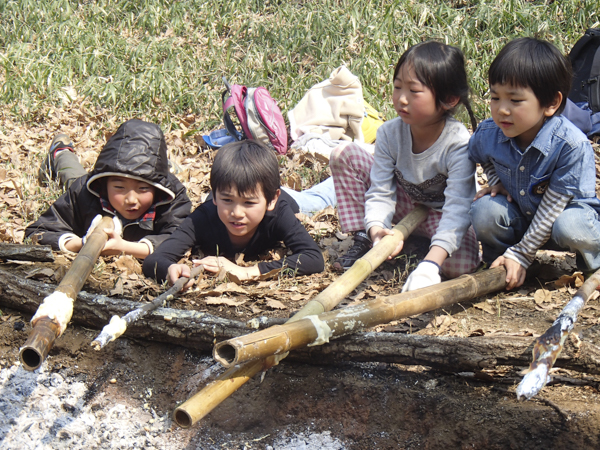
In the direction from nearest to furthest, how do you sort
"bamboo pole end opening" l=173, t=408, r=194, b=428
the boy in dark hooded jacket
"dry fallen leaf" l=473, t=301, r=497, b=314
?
"bamboo pole end opening" l=173, t=408, r=194, b=428
"dry fallen leaf" l=473, t=301, r=497, b=314
the boy in dark hooded jacket

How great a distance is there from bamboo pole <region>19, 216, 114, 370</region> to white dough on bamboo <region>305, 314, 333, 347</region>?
3.34 ft

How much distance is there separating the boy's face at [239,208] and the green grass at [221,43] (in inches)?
120

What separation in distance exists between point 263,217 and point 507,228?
1521 mm

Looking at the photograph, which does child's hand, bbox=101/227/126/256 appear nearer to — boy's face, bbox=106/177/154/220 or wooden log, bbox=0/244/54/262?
boy's face, bbox=106/177/154/220

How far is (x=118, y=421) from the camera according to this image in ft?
8.89

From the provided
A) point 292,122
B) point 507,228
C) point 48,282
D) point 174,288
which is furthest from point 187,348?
point 292,122

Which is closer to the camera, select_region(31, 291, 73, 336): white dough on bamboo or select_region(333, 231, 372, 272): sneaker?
select_region(31, 291, 73, 336): white dough on bamboo

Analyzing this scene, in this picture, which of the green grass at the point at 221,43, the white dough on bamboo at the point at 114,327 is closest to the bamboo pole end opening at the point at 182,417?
the white dough on bamboo at the point at 114,327

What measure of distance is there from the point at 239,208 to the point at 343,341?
126cm

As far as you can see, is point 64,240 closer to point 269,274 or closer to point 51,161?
point 269,274

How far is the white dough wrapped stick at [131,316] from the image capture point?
89.7 inches

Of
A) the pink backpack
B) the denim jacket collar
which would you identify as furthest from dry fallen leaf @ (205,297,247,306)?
the pink backpack

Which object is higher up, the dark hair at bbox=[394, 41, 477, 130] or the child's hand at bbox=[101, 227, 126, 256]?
the dark hair at bbox=[394, 41, 477, 130]

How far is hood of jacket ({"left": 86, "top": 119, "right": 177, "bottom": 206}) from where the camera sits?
3812 mm
